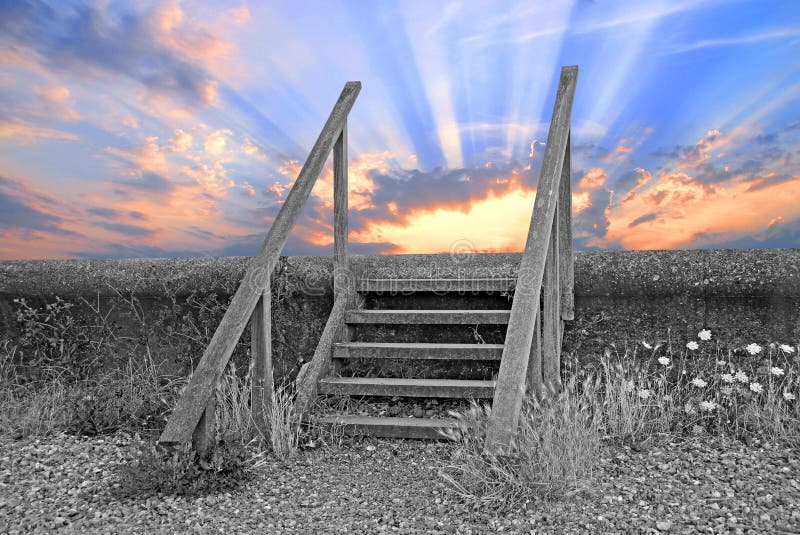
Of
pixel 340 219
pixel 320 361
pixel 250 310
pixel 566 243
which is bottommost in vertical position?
pixel 320 361

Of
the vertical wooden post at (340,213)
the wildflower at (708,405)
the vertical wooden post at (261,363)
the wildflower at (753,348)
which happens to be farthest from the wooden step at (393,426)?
the wildflower at (753,348)

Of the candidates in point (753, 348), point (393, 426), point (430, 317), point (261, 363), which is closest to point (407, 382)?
point (393, 426)

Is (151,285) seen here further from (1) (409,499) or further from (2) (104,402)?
(1) (409,499)

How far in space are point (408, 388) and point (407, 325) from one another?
30.4 inches

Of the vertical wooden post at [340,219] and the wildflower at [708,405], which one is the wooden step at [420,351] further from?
the wildflower at [708,405]

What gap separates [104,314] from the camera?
5570 millimetres

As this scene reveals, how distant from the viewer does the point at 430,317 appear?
14.8 ft

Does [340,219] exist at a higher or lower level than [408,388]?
higher

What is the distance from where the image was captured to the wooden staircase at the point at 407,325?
11.0ft

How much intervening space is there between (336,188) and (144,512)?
258cm

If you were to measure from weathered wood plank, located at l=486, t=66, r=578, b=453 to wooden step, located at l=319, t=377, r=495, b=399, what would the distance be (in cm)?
82

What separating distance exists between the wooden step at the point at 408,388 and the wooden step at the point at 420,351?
6.7 inches

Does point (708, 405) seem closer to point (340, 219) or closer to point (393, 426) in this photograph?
point (393, 426)

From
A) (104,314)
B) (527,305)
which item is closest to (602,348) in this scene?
(527,305)
